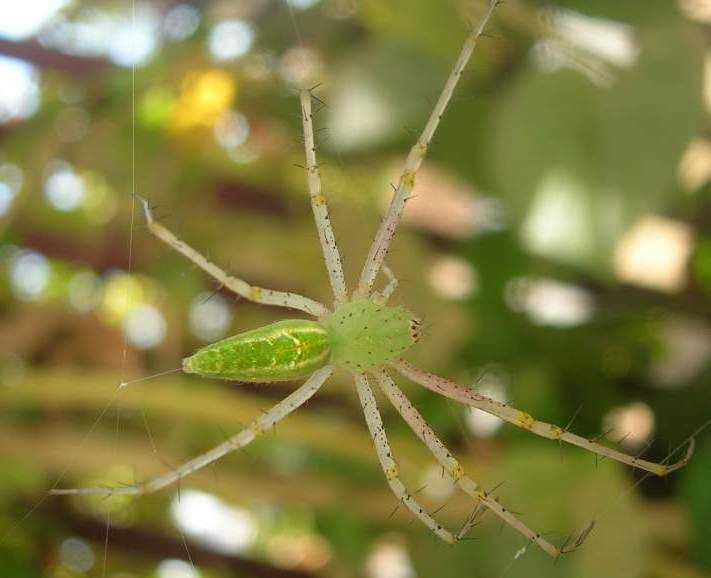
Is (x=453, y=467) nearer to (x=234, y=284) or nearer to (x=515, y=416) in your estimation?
(x=515, y=416)

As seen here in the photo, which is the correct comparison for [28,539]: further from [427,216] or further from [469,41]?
[469,41]

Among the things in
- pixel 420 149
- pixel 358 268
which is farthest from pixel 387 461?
pixel 358 268

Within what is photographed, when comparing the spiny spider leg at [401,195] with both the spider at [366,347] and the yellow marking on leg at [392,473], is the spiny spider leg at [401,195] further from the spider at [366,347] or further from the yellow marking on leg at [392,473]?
the yellow marking on leg at [392,473]

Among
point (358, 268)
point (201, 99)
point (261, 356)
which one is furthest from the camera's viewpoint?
point (201, 99)

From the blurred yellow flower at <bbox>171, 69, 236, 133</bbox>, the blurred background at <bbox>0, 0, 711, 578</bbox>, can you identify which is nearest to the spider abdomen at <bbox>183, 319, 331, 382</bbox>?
the blurred background at <bbox>0, 0, 711, 578</bbox>

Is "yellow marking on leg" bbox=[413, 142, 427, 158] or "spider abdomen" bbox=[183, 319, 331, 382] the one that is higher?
"yellow marking on leg" bbox=[413, 142, 427, 158]

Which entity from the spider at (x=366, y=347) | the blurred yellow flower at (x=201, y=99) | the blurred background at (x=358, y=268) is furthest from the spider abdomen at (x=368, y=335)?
the blurred yellow flower at (x=201, y=99)

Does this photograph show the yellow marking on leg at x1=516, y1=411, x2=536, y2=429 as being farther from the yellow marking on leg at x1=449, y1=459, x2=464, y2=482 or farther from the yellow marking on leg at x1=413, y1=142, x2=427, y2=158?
the yellow marking on leg at x1=413, y1=142, x2=427, y2=158
